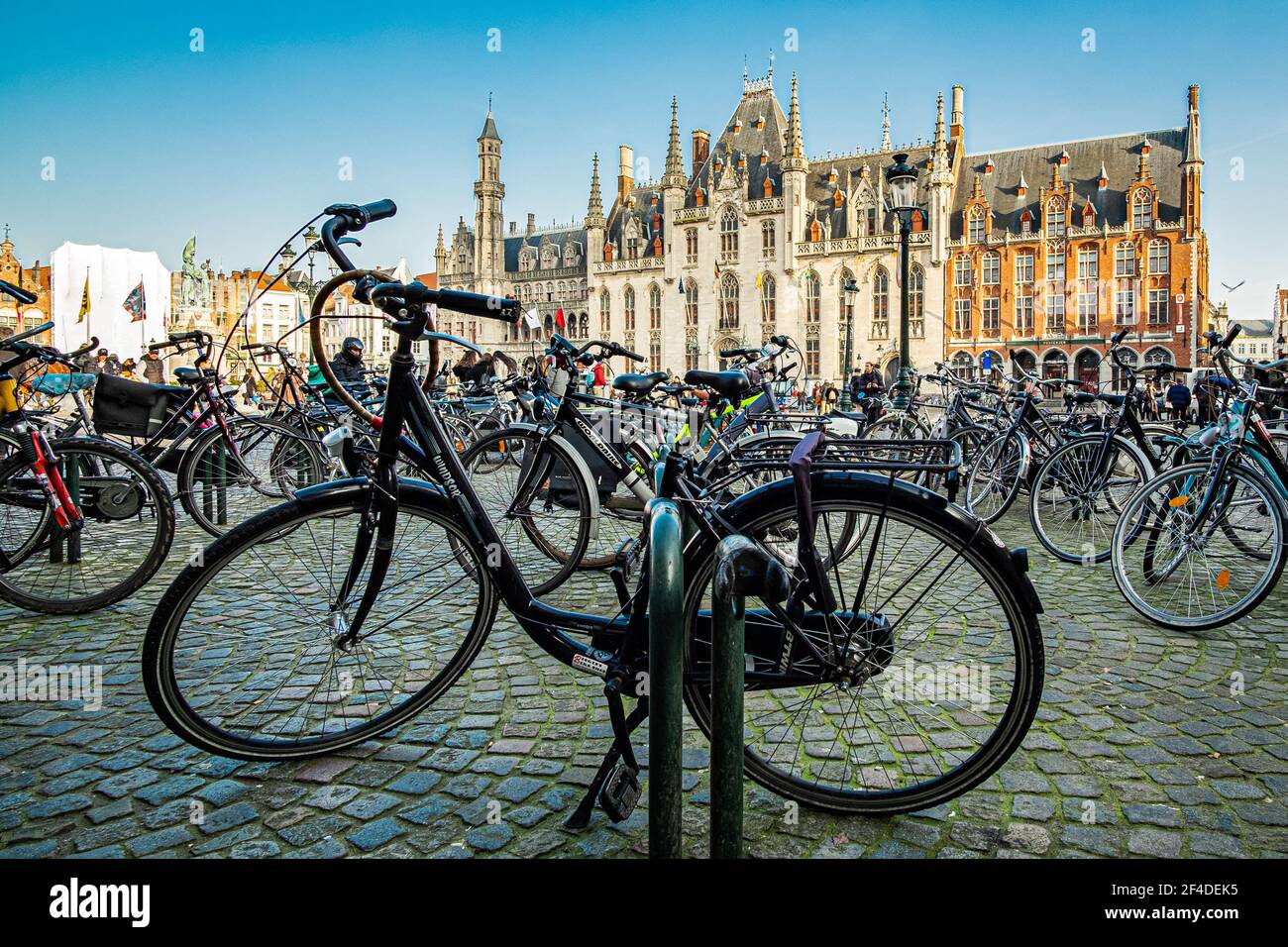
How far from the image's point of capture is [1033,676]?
2320mm

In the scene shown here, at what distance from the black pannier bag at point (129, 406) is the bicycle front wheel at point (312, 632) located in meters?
3.46

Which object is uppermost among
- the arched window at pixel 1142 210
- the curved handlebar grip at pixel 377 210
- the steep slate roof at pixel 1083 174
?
the steep slate roof at pixel 1083 174

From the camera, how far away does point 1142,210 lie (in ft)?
151

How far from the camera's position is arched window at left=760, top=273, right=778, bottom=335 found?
178 feet

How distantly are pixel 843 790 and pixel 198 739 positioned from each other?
2047 millimetres

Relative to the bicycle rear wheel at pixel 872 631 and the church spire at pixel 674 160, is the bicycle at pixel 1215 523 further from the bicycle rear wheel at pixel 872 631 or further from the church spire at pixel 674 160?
the church spire at pixel 674 160

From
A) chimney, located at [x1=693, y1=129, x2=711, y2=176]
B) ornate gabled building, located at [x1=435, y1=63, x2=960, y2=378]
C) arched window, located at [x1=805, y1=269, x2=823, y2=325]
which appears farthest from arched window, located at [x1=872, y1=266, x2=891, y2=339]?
chimney, located at [x1=693, y1=129, x2=711, y2=176]

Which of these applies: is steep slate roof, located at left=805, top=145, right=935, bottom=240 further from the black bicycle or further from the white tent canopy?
the black bicycle

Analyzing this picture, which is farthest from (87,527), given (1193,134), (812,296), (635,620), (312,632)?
(1193,134)

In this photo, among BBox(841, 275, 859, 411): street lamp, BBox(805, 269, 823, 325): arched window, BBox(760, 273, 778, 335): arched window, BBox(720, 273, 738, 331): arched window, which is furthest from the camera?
BBox(720, 273, 738, 331): arched window

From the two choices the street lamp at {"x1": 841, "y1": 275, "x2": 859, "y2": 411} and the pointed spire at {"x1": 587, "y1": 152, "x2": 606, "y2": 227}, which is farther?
the pointed spire at {"x1": 587, "y1": 152, "x2": 606, "y2": 227}

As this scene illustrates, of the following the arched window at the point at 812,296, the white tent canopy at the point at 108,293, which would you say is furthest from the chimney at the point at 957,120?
the white tent canopy at the point at 108,293

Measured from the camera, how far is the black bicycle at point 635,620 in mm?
2385

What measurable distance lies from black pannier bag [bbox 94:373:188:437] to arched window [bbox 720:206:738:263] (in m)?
52.3
